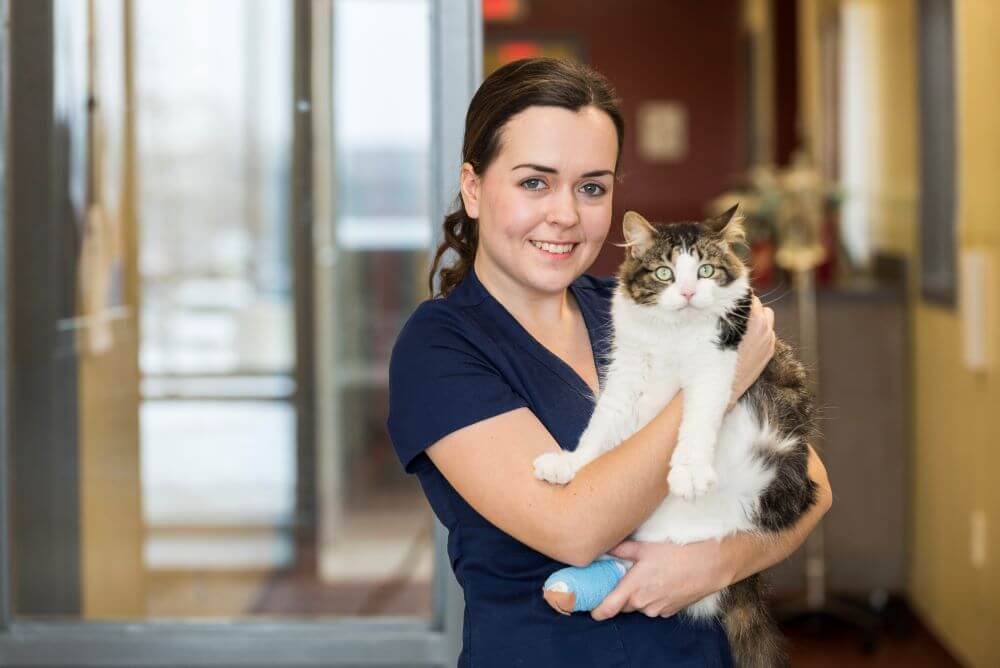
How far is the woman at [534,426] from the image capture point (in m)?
1.35

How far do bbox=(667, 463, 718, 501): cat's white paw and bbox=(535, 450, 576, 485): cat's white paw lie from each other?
12cm

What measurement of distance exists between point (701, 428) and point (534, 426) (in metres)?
0.20

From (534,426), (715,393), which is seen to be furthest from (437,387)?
(715,393)

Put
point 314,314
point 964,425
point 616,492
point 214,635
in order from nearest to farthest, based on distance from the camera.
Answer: point 616,492 → point 214,635 → point 964,425 → point 314,314

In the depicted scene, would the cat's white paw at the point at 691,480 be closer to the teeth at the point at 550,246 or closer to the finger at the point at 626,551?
the finger at the point at 626,551

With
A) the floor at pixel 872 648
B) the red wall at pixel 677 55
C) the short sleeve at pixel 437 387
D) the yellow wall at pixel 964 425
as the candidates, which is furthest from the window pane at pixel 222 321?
the red wall at pixel 677 55

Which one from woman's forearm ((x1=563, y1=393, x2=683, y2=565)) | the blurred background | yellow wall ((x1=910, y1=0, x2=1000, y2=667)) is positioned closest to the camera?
woman's forearm ((x1=563, y1=393, x2=683, y2=565))

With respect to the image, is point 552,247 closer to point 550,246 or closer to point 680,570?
point 550,246

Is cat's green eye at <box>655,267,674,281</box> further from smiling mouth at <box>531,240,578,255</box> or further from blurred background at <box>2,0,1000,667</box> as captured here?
blurred background at <box>2,0,1000,667</box>

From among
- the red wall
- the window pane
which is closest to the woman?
the window pane

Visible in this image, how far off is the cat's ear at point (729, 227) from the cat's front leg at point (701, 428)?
0.20m

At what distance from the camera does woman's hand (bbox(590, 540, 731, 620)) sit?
1.39m

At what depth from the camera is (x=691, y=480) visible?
4.43 ft

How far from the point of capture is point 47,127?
2.40 meters
